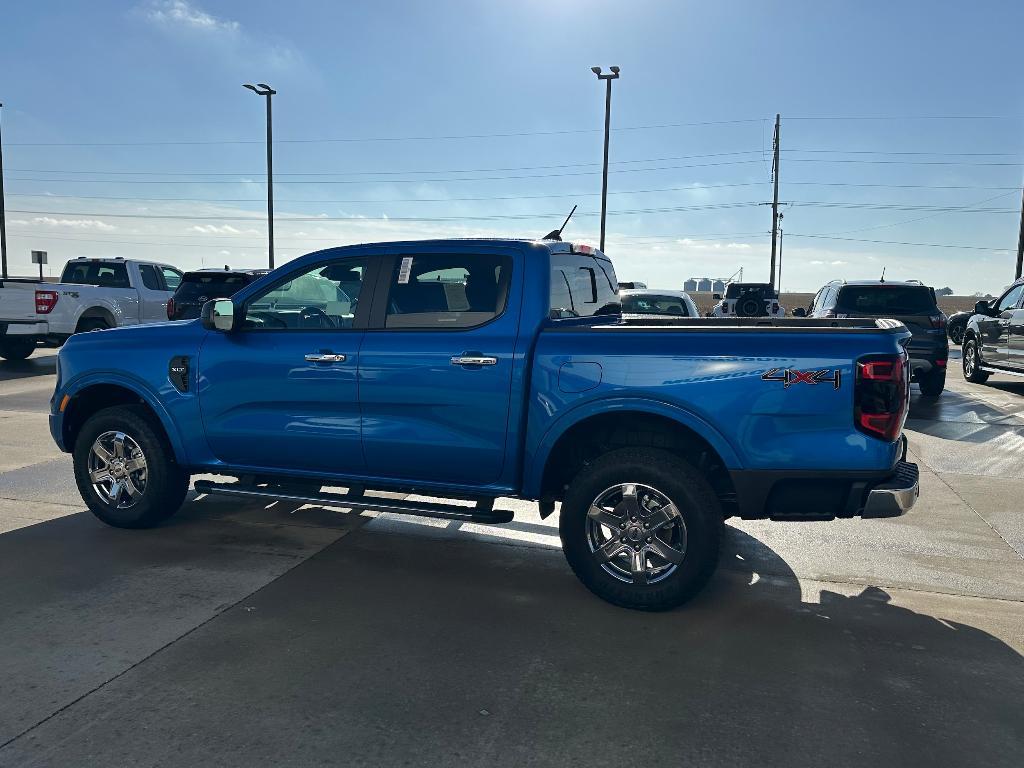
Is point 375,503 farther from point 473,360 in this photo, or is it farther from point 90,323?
point 90,323

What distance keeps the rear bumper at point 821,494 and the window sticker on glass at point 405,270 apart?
2.18m

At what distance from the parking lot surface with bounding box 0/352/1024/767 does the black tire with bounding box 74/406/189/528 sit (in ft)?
0.50

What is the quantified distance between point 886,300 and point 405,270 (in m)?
9.87

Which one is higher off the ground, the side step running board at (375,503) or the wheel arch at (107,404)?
the wheel arch at (107,404)

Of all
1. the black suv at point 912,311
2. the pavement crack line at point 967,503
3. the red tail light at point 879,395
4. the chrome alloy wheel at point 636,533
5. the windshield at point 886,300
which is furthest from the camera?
the windshield at point 886,300

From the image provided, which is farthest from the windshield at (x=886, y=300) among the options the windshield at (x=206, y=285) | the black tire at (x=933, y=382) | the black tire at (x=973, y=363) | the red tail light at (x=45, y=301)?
the red tail light at (x=45, y=301)

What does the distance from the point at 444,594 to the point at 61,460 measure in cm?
498

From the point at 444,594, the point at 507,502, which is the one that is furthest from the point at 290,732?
the point at 507,502

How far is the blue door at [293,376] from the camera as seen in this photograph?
5016mm

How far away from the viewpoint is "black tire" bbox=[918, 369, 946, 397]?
12836mm

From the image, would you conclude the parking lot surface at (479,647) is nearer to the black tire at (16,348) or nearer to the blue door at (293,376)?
the blue door at (293,376)

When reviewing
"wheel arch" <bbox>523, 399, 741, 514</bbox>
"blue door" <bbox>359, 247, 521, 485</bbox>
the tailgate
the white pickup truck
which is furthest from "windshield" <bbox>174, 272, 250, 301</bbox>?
"wheel arch" <bbox>523, 399, 741, 514</bbox>

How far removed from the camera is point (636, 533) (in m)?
4.41

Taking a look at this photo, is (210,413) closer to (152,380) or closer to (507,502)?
(152,380)
